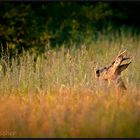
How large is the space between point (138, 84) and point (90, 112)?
1371mm

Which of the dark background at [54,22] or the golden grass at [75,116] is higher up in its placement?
the dark background at [54,22]

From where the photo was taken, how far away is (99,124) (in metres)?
7.10

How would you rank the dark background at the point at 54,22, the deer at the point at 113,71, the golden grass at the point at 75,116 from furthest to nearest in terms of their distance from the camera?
the dark background at the point at 54,22 < the deer at the point at 113,71 < the golden grass at the point at 75,116

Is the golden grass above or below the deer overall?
below

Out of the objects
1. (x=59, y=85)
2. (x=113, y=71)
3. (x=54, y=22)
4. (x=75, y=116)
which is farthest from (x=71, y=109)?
(x=54, y=22)

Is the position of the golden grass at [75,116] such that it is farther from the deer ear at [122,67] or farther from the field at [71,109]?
the deer ear at [122,67]

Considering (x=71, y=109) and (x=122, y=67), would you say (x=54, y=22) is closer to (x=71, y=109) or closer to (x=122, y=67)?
(x=122, y=67)

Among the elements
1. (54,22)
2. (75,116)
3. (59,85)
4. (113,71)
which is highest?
(54,22)

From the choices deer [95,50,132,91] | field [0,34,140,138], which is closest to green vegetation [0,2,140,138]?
field [0,34,140,138]

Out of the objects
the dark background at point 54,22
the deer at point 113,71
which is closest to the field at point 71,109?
the deer at point 113,71

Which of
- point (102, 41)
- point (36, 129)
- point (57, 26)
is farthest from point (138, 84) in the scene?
point (57, 26)

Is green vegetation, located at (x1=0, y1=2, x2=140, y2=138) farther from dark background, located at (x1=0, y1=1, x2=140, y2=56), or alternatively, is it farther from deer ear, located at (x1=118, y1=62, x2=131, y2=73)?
deer ear, located at (x1=118, y1=62, x2=131, y2=73)

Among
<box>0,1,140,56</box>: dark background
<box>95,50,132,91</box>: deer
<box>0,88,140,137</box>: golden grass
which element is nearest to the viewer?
<box>0,88,140,137</box>: golden grass

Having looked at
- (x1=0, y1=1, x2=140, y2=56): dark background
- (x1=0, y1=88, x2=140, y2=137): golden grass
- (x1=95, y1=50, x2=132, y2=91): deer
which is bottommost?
(x1=0, y1=88, x2=140, y2=137): golden grass
